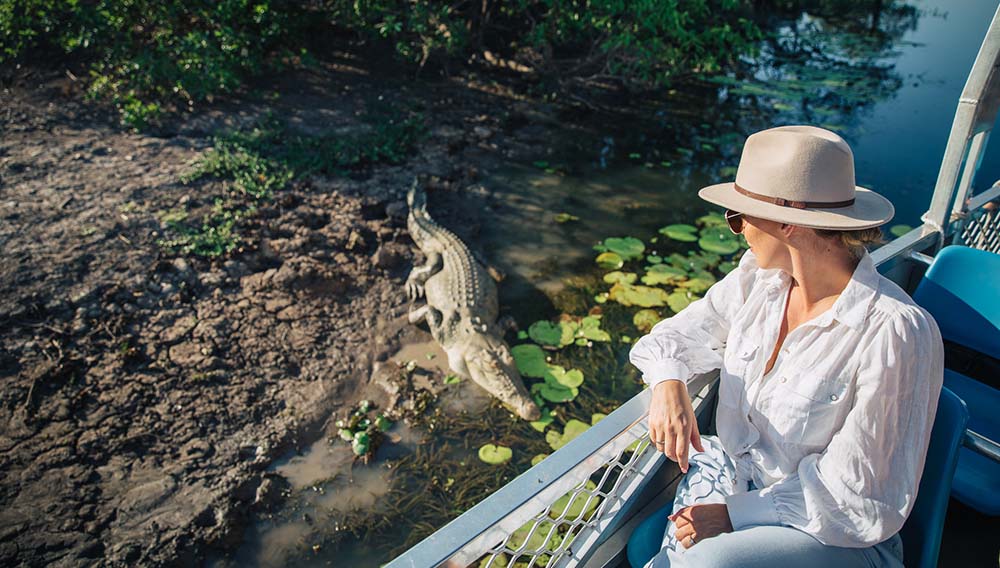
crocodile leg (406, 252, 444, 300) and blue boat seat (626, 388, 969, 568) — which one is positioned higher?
blue boat seat (626, 388, 969, 568)

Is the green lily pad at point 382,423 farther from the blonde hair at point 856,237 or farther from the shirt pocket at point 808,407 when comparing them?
the blonde hair at point 856,237

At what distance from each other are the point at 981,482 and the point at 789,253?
4.03ft

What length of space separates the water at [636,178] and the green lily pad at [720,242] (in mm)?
389

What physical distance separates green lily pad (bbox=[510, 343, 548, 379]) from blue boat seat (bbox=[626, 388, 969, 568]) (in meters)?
2.43

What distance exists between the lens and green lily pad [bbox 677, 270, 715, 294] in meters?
4.45

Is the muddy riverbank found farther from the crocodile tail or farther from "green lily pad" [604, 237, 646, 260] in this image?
"green lily pad" [604, 237, 646, 260]

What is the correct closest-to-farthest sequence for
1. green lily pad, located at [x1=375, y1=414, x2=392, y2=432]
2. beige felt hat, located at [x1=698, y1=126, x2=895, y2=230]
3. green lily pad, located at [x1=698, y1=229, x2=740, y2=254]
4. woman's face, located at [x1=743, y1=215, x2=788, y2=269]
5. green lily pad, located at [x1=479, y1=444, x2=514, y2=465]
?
beige felt hat, located at [x1=698, y1=126, x2=895, y2=230]
woman's face, located at [x1=743, y1=215, x2=788, y2=269]
green lily pad, located at [x1=479, y1=444, x2=514, y2=465]
green lily pad, located at [x1=375, y1=414, x2=392, y2=432]
green lily pad, located at [x1=698, y1=229, x2=740, y2=254]

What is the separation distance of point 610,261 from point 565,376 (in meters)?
1.50

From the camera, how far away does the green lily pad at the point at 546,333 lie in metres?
4.01

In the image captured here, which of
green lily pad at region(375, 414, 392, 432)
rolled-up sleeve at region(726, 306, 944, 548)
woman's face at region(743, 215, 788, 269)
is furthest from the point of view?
green lily pad at region(375, 414, 392, 432)

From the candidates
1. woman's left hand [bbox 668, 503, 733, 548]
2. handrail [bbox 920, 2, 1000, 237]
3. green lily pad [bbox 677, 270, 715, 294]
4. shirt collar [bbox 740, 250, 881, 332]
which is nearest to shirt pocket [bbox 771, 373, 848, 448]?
shirt collar [bbox 740, 250, 881, 332]

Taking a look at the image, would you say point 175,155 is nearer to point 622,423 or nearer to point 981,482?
point 622,423

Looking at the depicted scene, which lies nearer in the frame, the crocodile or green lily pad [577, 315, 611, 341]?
the crocodile

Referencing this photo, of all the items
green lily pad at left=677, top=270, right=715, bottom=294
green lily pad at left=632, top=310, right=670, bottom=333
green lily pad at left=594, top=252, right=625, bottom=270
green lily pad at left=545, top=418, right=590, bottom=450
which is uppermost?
green lily pad at left=594, top=252, right=625, bottom=270
